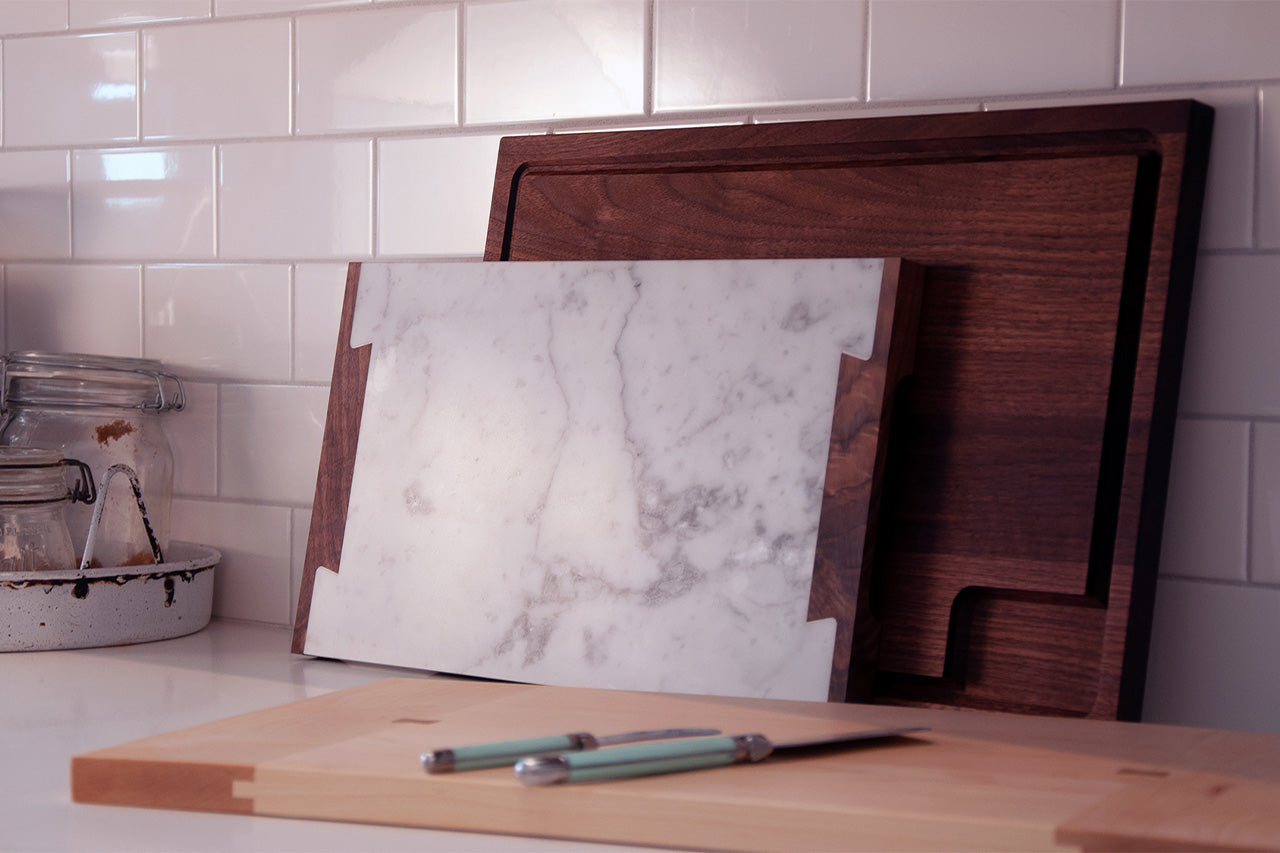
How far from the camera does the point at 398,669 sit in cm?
100

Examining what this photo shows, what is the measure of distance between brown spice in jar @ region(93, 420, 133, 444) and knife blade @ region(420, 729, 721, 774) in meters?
0.64

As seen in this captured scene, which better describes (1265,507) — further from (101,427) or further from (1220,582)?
(101,427)

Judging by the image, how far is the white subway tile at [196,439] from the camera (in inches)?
48.1

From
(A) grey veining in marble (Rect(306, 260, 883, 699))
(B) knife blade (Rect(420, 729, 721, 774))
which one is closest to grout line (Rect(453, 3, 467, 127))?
(A) grey veining in marble (Rect(306, 260, 883, 699))

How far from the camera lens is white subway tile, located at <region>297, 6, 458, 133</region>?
1115 millimetres

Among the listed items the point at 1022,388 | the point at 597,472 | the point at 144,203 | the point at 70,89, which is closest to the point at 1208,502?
the point at 1022,388

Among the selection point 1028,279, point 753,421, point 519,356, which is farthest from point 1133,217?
point 519,356

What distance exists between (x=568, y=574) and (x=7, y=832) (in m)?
0.39

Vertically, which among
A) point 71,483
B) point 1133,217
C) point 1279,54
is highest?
point 1279,54

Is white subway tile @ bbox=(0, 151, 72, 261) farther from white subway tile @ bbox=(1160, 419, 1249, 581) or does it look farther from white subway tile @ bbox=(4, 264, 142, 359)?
white subway tile @ bbox=(1160, 419, 1249, 581)

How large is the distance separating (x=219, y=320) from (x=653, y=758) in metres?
0.77

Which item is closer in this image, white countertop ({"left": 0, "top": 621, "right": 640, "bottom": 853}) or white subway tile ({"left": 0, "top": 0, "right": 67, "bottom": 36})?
white countertop ({"left": 0, "top": 621, "right": 640, "bottom": 853})

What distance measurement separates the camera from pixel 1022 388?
85 centimetres

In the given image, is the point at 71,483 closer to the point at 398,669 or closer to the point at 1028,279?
the point at 398,669
